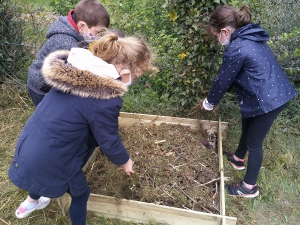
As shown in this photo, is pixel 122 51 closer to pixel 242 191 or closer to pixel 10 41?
pixel 242 191

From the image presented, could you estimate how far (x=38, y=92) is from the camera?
2938mm

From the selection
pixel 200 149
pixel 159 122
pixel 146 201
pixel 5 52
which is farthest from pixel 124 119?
pixel 5 52

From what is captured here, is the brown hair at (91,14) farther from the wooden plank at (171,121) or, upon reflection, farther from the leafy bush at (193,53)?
the wooden plank at (171,121)

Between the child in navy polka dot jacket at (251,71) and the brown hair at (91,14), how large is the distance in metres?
1.01

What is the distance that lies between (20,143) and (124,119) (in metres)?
1.84

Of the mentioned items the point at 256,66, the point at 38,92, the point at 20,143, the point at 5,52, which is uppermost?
the point at 256,66

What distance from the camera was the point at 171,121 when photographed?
3.80 m

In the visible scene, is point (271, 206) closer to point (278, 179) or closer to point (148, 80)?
point (278, 179)

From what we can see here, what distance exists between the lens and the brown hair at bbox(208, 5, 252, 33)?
2581mm

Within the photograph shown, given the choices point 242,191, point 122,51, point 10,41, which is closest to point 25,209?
point 122,51

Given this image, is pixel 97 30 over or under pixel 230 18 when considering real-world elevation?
under

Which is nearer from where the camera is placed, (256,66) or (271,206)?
(256,66)

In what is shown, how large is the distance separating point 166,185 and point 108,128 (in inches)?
48.4

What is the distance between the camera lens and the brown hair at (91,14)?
267cm
